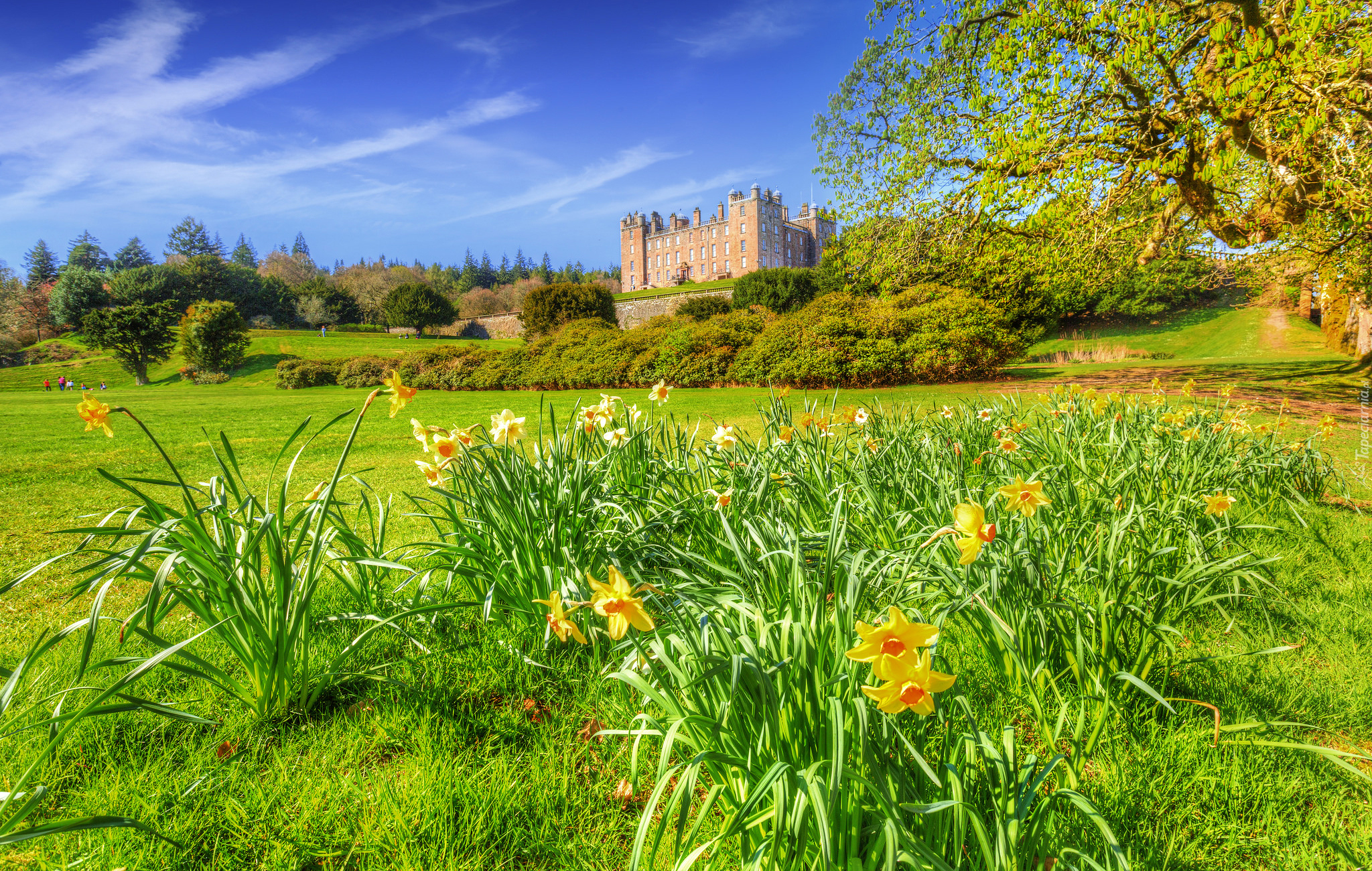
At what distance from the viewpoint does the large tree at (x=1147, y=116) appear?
189 inches

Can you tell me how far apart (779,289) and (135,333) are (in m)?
29.5

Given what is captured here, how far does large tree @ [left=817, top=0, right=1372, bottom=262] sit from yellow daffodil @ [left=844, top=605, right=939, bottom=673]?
5.89m

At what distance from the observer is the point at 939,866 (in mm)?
838

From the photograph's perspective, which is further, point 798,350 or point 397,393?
point 798,350

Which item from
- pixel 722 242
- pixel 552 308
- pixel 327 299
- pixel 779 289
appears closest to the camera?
pixel 552 308

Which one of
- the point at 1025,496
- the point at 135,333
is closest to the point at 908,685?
the point at 1025,496

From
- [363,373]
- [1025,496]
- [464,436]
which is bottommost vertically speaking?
[1025,496]

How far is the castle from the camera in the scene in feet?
175

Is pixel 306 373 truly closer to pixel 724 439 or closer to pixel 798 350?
pixel 798 350

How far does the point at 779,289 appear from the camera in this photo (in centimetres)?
2970

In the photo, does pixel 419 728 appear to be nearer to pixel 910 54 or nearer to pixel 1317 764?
pixel 1317 764

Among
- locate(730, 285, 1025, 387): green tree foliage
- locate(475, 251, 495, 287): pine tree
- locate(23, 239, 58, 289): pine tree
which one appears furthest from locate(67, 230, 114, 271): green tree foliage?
locate(730, 285, 1025, 387): green tree foliage

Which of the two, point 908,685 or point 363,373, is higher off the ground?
point 363,373

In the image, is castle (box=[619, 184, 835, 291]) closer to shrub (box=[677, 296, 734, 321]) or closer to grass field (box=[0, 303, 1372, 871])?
shrub (box=[677, 296, 734, 321])
